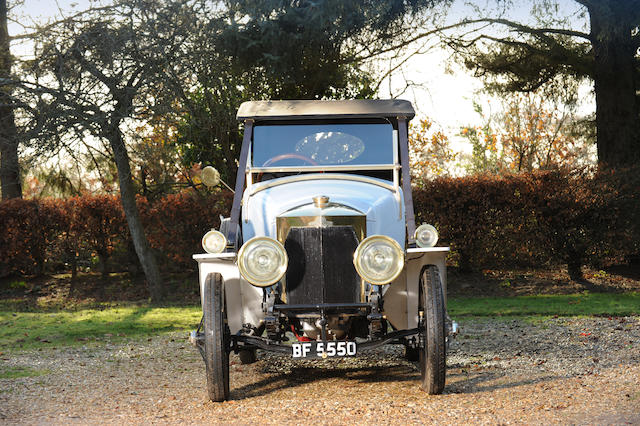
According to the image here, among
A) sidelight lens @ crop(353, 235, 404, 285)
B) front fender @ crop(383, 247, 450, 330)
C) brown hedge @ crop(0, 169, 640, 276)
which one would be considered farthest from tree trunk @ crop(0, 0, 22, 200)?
sidelight lens @ crop(353, 235, 404, 285)

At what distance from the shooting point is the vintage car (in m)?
5.25

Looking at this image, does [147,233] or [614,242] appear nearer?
[614,242]

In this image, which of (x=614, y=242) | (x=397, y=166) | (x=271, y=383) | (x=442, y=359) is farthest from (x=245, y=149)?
(x=614, y=242)

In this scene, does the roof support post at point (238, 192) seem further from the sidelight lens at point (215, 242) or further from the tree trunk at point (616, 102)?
the tree trunk at point (616, 102)

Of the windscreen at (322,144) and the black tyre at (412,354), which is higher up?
the windscreen at (322,144)

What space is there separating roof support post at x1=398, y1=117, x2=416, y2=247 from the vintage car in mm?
12

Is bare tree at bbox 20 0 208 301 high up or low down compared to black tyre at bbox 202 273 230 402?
up

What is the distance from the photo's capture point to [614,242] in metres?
13.4

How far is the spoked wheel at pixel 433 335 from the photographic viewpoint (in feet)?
17.2

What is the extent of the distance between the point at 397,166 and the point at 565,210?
788cm

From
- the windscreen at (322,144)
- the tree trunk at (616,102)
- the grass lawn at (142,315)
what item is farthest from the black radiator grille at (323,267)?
the tree trunk at (616,102)

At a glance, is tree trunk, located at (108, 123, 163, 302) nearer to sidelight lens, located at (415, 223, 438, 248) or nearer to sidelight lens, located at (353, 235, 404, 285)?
sidelight lens, located at (415, 223, 438, 248)

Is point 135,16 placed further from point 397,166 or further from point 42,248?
point 397,166

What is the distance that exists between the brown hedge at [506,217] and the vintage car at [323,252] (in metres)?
7.24
